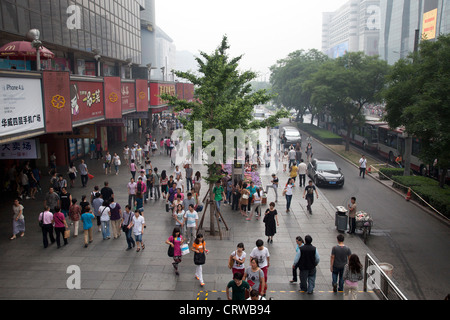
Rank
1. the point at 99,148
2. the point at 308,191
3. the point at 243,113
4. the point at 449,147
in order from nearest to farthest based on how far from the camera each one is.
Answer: the point at 243,113, the point at 449,147, the point at 308,191, the point at 99,148

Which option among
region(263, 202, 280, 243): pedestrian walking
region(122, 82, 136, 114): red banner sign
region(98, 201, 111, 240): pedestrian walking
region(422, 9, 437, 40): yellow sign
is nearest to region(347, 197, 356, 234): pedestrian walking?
region(263, 202, 280, 243): pedestrian walking

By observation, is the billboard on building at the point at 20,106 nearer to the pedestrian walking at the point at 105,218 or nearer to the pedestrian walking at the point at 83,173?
the pedestrian walking at the point at 105,218

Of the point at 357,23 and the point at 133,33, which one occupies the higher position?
the point at 357,23

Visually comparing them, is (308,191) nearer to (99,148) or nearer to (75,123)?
(75,123)

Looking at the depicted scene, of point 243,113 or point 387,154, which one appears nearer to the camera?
point 243,113

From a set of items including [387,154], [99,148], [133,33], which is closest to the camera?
[99,148]

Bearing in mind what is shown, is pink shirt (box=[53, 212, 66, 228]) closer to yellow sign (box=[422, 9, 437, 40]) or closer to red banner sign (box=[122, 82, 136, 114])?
red banner sign (box=[122, 82, 136, 114])

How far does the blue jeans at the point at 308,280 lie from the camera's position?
364 inches

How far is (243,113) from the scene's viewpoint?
13.5 meters

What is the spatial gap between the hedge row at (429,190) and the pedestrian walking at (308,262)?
10381 mm

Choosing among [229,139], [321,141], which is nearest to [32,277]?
[229,139]
